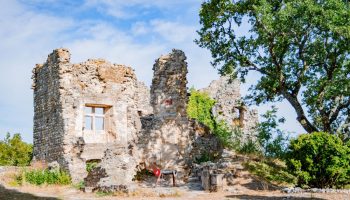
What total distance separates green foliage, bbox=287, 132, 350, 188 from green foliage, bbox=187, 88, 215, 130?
1205 centimetres

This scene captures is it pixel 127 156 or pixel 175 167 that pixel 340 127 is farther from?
pixel 127 156

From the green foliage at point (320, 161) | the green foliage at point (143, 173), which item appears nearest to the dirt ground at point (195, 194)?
the green foliage at point (320, 161)

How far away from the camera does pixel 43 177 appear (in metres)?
18.6

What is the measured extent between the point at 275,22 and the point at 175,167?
716 centimetres

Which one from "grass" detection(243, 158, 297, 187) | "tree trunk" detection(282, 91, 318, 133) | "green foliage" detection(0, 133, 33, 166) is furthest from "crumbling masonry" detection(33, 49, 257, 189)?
"green foliage" detection(0, 133, 33, 166)

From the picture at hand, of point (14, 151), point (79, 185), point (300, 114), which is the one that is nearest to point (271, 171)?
point (300, 114)

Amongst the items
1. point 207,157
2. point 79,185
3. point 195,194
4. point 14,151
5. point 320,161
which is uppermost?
point 14,151

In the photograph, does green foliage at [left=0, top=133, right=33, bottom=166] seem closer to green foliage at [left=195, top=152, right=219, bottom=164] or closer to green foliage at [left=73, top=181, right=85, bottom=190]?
green foliage at [left=73, top=181, right=85, bottom=190]

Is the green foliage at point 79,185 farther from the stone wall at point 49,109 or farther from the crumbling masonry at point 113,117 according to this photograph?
the stone wall at point 49,109

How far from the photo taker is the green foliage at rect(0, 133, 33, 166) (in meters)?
28.8

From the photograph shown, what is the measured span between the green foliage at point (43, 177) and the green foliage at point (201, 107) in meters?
8.70

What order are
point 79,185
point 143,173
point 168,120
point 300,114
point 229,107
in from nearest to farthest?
point 300,114 < point 79,185 < point 143,173 < point 168,120 < point 229,107

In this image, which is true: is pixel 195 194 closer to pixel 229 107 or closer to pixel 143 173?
pixel 143 173

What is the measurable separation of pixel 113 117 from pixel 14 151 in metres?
9.46
